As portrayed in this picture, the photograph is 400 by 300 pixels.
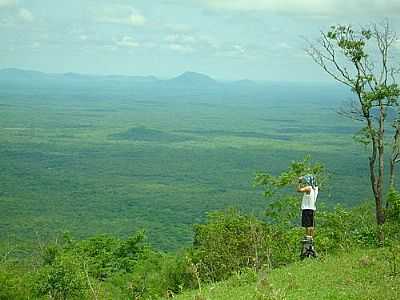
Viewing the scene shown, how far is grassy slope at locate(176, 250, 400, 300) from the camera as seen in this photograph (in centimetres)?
990

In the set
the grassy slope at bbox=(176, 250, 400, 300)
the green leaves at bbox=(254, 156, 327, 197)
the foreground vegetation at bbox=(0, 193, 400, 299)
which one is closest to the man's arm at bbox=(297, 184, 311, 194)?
the foreground vegetation at bbox=(0, 193, 400, 299)

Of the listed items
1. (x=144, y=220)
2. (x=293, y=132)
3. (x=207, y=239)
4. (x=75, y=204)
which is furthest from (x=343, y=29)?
(x=293, y=132)

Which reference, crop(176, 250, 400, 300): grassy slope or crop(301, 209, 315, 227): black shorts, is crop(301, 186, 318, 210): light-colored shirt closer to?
crop(301, 209, 315, 227): black shorts

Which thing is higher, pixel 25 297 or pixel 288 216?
pixel 288 216

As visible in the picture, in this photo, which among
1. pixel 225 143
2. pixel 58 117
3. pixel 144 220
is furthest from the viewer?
pixel 58 117

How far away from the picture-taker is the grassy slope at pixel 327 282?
32.5 ft

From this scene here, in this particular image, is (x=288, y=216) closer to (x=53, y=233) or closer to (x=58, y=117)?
(x=53, y=233)

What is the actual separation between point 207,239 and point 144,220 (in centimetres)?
4304

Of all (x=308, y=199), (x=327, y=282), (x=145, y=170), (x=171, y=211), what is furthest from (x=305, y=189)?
(x=145, y=170)

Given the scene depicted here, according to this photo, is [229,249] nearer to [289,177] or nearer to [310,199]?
[310,199]

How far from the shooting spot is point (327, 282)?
36.7 ft

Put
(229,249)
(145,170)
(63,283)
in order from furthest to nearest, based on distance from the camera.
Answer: (145,170), (63,283), (229,249)

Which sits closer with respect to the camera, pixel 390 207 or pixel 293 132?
pixel 390 207

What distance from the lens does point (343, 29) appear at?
19.5m
